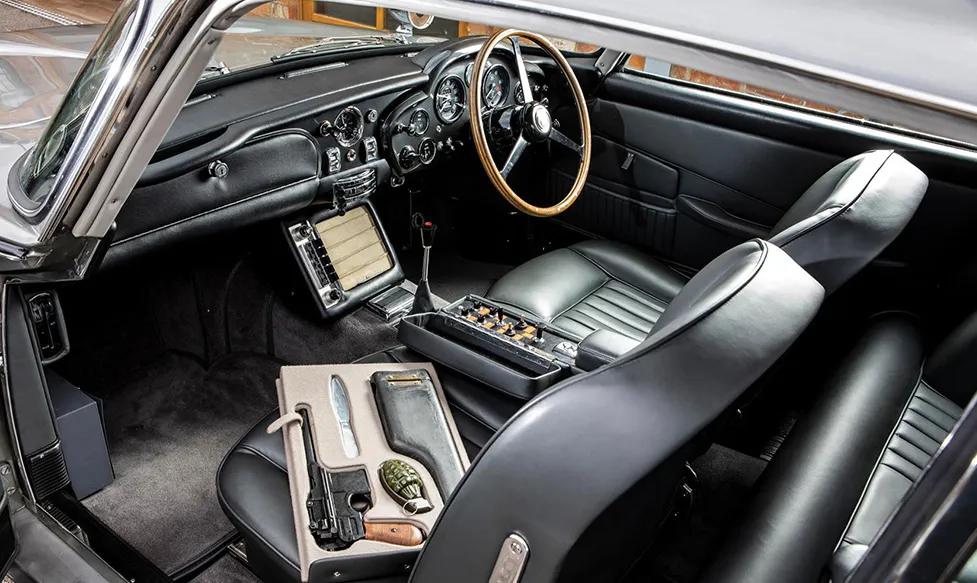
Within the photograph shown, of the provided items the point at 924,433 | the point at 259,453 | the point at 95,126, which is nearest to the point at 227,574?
the point at 259,453

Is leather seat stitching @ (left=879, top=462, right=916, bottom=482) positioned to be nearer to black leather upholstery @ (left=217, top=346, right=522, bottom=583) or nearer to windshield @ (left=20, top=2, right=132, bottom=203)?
black leather upholstery @ (left=217, top=346, right=522, bottom=583)

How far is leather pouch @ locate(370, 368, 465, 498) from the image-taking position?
1.54 m

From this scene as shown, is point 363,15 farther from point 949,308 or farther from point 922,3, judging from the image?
point 922,3

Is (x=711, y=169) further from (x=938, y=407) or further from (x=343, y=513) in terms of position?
(x=343, y=513)

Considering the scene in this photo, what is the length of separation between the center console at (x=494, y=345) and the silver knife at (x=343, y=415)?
0.22 meters

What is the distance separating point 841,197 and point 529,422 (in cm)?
87

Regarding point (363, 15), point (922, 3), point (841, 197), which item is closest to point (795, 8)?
point (922, 3)

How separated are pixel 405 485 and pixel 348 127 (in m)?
1.22

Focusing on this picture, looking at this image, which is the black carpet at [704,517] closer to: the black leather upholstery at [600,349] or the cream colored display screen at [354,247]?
the black leather upholstery at [600,349]

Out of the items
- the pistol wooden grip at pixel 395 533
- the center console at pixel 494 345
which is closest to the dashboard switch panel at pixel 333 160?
the center console at pixel 494 345

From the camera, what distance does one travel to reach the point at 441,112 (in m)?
2.54

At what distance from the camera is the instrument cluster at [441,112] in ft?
7.94

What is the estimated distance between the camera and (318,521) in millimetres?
1356

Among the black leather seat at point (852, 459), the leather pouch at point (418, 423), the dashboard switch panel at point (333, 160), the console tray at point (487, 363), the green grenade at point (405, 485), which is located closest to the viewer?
the black leather seat at point (852, 459)
